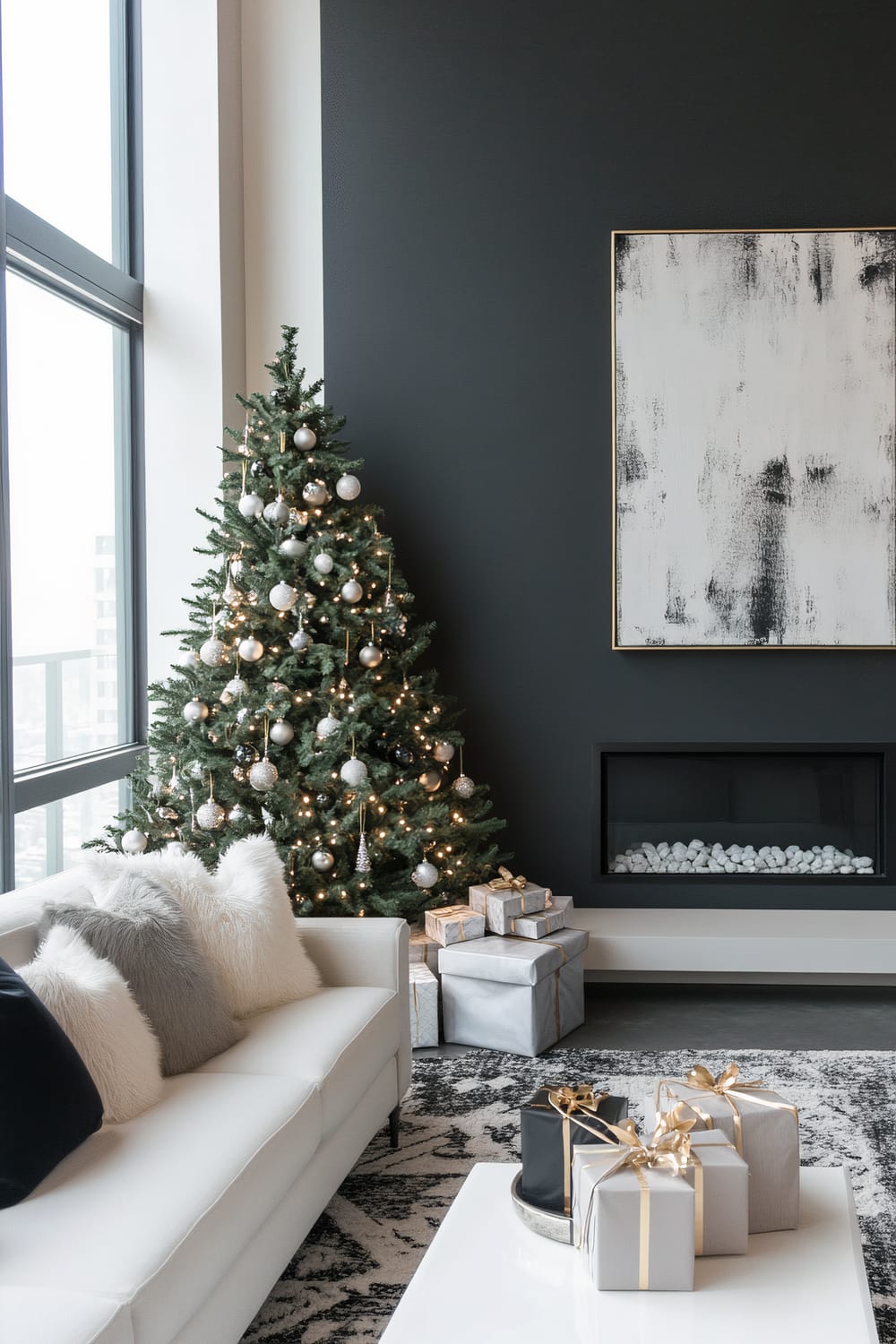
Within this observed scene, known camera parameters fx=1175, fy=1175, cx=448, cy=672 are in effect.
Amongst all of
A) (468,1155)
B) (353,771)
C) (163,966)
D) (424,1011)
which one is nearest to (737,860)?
(424,1011)

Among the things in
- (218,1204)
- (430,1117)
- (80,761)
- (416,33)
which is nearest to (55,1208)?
(218,1204)

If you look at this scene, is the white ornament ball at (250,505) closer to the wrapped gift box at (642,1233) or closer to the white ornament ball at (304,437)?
the white ornament ball at (304,437)

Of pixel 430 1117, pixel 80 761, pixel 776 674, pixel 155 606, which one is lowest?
pixel 430 1117

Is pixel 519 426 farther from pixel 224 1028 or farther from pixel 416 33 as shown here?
pixel 224 1028

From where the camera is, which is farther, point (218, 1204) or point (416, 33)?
point (416, 33)

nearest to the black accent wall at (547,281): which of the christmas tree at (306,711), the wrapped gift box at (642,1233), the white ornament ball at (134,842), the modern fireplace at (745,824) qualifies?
the modern fireplace at (745,824)

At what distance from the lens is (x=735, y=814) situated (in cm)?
470

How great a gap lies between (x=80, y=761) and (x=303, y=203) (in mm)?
2415

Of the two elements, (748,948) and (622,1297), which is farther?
(748,948)

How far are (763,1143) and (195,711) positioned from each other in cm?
256

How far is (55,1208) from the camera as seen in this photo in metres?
1.78

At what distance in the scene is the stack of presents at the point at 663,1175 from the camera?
62.3 inches

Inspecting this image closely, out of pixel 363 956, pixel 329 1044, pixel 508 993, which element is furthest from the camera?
pixel 508 993

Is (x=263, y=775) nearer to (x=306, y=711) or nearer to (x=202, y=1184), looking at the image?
(x=306, y=711)
